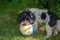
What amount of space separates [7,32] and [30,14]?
0.86 m

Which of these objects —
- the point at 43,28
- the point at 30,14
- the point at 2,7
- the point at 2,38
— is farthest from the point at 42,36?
the point at 2,7

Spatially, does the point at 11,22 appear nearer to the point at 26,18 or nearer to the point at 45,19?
the point at 26,18

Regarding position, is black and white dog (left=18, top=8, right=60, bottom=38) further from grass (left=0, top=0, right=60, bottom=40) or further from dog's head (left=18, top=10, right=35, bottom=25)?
grass (left=0, top=0, right=60, bottom=40)

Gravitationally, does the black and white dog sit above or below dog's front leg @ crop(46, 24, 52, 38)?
above

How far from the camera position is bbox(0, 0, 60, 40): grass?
6188 millimetres

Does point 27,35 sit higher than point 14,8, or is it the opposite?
point 14,8

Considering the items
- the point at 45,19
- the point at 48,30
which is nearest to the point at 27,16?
the point at 45,19

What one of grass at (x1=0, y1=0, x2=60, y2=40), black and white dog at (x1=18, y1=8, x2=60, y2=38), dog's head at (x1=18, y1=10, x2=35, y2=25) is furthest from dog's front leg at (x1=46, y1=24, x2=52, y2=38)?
dog's head at (x1=18, y1=10, x2=35, y2=25)

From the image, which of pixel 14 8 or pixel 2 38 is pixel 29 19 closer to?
pixel 2 38

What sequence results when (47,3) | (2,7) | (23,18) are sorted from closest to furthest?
(23,18) < (47,3) < (2,7)

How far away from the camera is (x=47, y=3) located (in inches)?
296

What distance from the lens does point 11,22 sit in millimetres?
6984

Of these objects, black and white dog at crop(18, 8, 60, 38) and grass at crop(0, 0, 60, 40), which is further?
grass at crop(0, 0, 60, 40)

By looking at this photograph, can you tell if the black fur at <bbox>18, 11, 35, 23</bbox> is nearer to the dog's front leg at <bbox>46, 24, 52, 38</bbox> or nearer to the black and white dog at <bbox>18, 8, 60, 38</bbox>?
the black and white dog at <bbox>18, 8, 60, 38</bbox>
